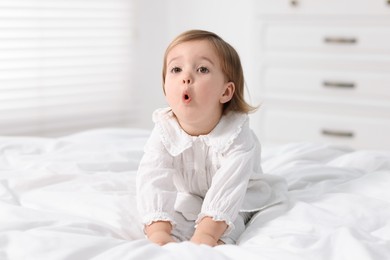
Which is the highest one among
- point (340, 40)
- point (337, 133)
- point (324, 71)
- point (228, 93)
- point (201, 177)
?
point (228, 93)

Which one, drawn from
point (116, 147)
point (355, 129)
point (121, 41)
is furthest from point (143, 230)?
point (121, 41)

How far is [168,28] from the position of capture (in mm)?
4332

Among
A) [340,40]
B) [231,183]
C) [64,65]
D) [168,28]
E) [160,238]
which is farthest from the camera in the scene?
[168,28]

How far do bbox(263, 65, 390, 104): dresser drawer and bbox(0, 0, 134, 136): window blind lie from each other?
105cm

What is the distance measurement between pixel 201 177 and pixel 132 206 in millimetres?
163

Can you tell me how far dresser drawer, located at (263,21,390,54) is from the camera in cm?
319

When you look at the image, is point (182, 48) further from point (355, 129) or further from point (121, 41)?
point (121, 41)

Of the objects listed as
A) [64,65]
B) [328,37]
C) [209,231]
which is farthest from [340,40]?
[209,231]

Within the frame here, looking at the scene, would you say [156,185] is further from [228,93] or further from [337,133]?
[337,133]

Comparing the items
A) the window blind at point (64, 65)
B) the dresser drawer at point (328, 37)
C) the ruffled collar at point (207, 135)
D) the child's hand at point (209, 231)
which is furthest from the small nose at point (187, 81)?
the window blind at point (64, 65)

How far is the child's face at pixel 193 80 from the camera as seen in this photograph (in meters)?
1.36

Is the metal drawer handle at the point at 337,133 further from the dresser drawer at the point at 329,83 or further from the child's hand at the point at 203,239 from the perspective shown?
the child's hand at the point at 203,239

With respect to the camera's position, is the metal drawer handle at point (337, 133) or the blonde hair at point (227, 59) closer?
the blonde hair at point (227, 59)

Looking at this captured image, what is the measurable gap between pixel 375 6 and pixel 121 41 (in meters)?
1.61
